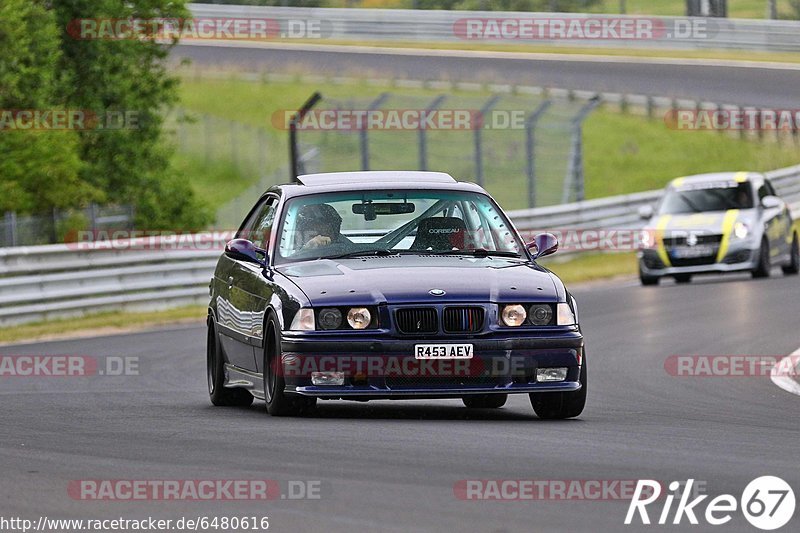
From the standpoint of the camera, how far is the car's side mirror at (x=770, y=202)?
82.1ft

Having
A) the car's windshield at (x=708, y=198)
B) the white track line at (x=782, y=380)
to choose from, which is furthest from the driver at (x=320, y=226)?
the car's windshield at (x=708, y=198)

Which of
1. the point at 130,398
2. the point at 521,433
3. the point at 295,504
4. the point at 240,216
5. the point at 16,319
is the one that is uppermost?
the point at 295,504

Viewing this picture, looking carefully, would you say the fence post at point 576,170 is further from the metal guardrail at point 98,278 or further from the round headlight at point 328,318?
the round headlight at point 328,318

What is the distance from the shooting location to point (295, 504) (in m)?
7.08

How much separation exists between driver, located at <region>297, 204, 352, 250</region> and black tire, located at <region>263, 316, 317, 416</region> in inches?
30.5

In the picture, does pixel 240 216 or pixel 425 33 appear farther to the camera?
pixel 425 33

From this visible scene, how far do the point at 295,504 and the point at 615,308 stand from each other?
49.1ft

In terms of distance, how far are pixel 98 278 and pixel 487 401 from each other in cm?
1265

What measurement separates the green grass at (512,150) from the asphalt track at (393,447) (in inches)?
926

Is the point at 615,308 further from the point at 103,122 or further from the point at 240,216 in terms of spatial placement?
the point at 240,216

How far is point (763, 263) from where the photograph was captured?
24.9 m

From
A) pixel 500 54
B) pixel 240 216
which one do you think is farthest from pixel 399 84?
pixel 240 216

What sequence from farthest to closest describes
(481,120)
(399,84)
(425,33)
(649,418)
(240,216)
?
(425,33), (399,84), (240,216), (481,120), (649,418)

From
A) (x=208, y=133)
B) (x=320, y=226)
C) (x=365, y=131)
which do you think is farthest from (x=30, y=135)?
(x=208, y=133)
